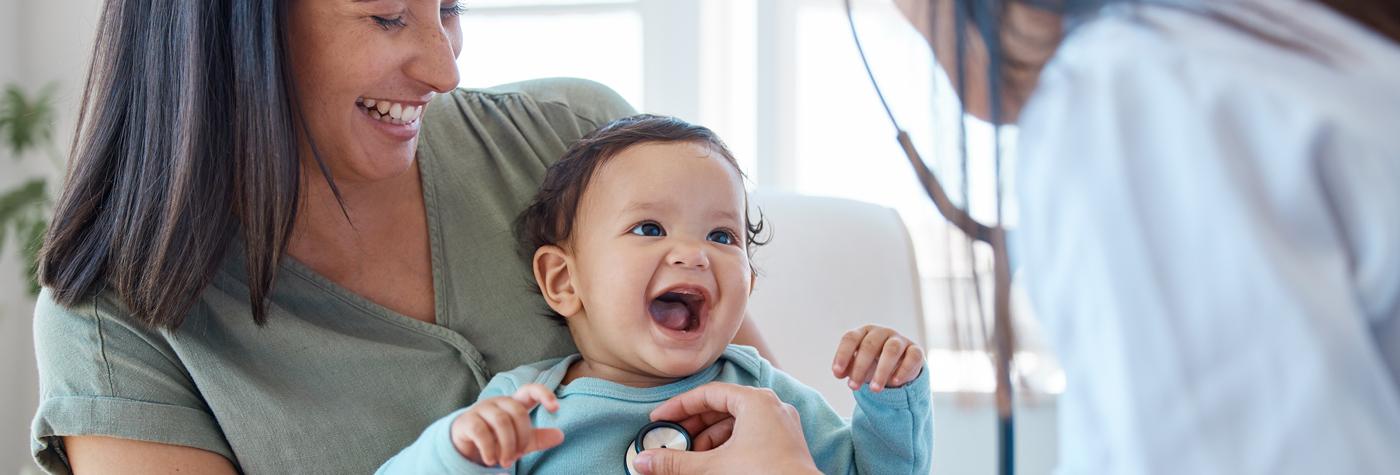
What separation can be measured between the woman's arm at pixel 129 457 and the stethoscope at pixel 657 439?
1.52ft

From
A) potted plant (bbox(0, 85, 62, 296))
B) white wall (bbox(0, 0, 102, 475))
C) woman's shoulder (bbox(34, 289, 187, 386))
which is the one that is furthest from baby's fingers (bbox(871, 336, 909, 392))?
white wall (bbox(0, 0, 102, 475))

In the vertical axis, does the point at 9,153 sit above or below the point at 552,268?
below

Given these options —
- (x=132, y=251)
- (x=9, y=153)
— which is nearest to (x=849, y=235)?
(x=132, y=251)

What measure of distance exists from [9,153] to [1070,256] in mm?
3293

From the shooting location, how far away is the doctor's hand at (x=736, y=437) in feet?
3.75

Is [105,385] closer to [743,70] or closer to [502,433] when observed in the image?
[502,433]

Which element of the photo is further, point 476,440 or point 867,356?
point 867,356

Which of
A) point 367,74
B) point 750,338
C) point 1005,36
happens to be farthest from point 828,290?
point 1005,36

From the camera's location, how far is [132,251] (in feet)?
4.07

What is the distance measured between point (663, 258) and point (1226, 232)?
0.73m

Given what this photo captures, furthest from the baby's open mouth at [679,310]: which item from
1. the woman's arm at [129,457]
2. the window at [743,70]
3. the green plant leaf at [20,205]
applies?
the green plant leaf at [20,205]

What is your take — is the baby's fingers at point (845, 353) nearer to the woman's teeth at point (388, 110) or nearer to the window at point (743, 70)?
the woman's teeth at point (388, 110)

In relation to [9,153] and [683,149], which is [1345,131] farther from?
[9,153]

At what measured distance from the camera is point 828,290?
1874 mm
